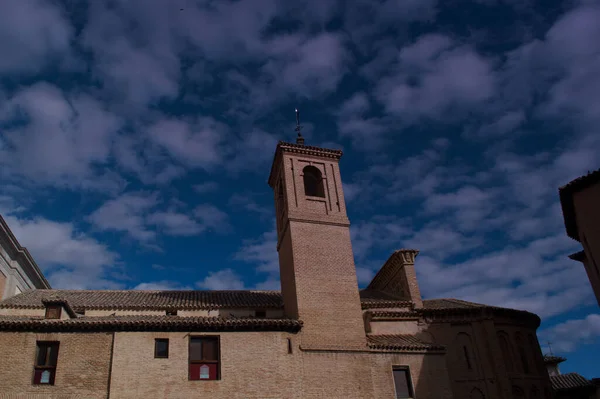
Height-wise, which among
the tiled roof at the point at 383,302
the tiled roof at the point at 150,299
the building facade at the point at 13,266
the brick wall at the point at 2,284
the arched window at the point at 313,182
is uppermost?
the arched window at the point at 313,182

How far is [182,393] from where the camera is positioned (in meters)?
18.4

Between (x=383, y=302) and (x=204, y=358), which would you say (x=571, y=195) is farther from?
(x=204, y=358)

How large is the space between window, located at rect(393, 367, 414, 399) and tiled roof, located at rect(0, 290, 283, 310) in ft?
19.9

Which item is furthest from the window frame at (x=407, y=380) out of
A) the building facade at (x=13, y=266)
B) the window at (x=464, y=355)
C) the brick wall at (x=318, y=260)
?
the building facade at (x=13, y=266)

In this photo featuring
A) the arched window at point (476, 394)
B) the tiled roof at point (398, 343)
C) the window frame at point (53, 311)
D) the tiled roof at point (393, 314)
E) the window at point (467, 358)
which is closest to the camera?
the window frame at point (53, 311)

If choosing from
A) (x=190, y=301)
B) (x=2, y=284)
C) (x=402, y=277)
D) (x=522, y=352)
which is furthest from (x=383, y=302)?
(x=2, y=284)

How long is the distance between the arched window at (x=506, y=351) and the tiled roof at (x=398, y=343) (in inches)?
171

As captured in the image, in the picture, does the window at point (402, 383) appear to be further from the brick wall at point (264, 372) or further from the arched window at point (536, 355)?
the arched window at point (536, 355)

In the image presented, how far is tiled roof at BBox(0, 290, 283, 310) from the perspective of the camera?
74.0 feet

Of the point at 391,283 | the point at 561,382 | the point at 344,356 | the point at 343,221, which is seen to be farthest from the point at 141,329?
the point at 561,382

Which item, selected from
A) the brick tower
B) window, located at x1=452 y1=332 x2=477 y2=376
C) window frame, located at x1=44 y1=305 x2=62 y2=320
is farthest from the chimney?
window frame, located at x1=44 y1=305 x2=62 y2=320

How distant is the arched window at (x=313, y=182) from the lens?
1018 inches

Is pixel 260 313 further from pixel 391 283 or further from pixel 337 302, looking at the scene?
pixel 391 283

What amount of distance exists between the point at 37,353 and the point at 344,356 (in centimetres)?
1106
